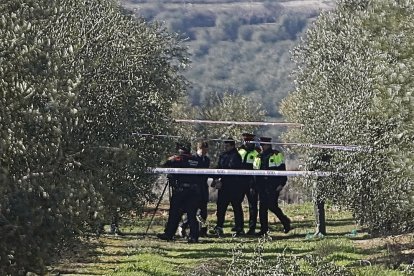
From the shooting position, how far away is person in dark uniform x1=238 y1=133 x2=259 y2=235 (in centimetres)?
2172

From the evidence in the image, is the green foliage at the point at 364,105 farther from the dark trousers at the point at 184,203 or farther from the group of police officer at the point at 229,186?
the dark trousers at the point at 184,203

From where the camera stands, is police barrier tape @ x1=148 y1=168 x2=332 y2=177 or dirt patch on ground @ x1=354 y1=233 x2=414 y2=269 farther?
police barrier tape @ x1=148 y1=168 x2=332 y2=177

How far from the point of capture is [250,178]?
2181 cm

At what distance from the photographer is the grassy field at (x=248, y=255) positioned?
42.3 ft

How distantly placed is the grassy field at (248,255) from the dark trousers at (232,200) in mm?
451

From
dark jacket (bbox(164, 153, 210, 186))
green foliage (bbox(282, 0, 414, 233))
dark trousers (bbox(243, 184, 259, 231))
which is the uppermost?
green foliage (bbox(282, 0, 414, 233))

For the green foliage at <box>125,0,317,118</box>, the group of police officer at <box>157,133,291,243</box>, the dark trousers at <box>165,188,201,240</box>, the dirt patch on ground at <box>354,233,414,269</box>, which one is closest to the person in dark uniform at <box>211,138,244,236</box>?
the group of police officer at <box>157,133,291,243</box>

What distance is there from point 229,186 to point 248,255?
5.50 meters

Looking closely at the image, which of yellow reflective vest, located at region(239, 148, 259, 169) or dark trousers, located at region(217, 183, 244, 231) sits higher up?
yellow reflective vest, located at region(239, 148, 259, 169)

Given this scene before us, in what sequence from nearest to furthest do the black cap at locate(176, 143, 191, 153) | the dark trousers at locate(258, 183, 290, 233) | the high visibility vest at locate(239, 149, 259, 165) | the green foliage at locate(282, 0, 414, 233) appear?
the green foliage at locate(282, 0, 414, 233)
the black cap at locate(176, 143, 191, 153)
the dark trousers at locate(258, 183, 290, 233)
the high visibility vest at locate(239, 149, 259, 165)

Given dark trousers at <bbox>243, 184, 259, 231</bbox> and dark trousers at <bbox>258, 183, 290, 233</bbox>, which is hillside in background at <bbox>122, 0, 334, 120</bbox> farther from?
dark trousers at <bbox>258, 183, 290, 233</bbox>

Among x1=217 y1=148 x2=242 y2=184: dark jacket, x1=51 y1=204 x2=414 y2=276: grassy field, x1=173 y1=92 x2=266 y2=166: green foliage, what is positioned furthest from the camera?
x1=173 y1=92 x2=266 y2=166: green foliage

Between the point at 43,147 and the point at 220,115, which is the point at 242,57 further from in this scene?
the point at 43,147

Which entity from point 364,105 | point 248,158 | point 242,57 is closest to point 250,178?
point 248,158
